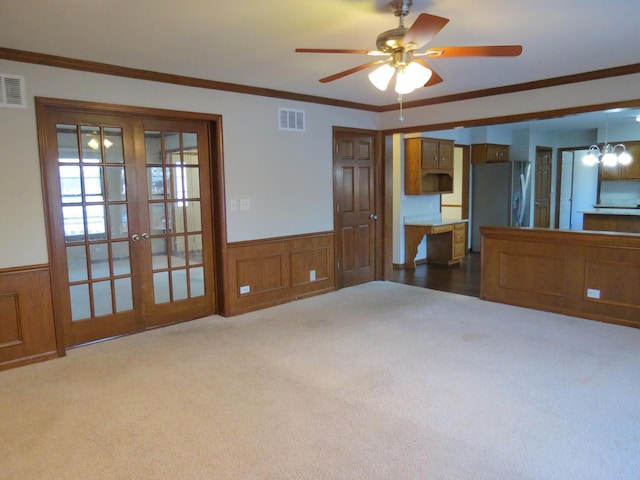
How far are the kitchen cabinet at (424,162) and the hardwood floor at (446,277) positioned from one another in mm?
1271

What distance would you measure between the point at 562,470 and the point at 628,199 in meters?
8.29

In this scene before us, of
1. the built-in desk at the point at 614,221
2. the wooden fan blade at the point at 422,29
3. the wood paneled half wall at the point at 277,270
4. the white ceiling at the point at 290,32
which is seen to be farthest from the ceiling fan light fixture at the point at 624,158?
the wooden fan blade at the point at 422,29

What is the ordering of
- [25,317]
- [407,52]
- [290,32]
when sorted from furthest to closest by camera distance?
[25,317], [290,32], [407,52]

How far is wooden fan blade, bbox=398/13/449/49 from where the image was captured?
2086mm

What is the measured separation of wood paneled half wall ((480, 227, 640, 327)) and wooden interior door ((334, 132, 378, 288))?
1607 mm

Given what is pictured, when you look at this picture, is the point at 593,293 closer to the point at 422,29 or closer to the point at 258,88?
the point at 422,29

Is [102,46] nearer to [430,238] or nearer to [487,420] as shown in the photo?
[487,420]

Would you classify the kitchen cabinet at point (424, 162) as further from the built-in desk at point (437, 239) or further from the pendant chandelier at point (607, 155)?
the pendant chandelier at point (607, 155)

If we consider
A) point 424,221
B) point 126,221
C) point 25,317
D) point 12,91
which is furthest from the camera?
point 424,221

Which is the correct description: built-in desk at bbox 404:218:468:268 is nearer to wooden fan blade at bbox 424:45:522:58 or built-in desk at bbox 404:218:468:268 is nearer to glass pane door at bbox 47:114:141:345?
glass pane door at bbox 47:114:141:345

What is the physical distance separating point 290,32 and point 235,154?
1.85m

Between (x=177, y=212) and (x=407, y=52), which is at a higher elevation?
(x=407, y=52)

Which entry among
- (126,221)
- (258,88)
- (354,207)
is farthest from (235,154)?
(354,207)

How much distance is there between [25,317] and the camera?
11.7ft
